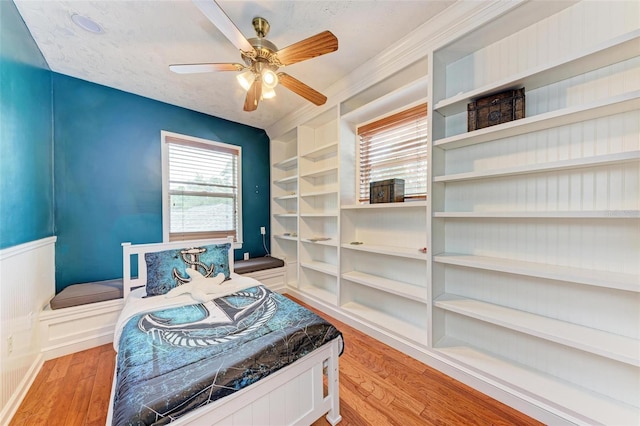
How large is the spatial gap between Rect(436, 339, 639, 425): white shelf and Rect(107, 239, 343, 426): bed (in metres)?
1.10

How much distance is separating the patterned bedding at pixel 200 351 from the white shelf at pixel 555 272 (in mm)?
1114

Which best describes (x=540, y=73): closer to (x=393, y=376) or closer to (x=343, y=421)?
(x=393, y=376)

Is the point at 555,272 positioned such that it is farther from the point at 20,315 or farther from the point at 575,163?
the point at 20,315

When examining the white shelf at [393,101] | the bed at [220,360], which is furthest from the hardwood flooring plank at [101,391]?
the white shelf at [393,101]

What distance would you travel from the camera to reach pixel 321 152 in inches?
127

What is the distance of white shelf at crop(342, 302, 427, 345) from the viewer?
212 centimetres

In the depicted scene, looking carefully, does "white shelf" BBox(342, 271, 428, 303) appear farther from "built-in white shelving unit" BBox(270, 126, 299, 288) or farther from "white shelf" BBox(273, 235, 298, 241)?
"built-in white shelving unit" BBox(270, 126, 299, 288)

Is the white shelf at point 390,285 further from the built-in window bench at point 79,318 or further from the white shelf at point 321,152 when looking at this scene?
the built-in window bench at point 79,318

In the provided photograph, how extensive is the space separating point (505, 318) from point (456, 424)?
28.6 inches

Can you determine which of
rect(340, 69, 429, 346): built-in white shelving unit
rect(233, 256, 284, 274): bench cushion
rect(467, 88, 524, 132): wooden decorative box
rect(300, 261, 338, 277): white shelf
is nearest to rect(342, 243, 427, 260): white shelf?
rect(340, 69, 429, 346): built-in white shelving unit

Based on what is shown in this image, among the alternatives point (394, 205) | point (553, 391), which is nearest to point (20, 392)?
point (394, 205)

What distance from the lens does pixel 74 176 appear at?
2520 millimetres

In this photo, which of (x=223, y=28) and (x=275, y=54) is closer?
(x=223, y=28)

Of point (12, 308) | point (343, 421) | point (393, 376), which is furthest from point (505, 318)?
point (12, 308)
